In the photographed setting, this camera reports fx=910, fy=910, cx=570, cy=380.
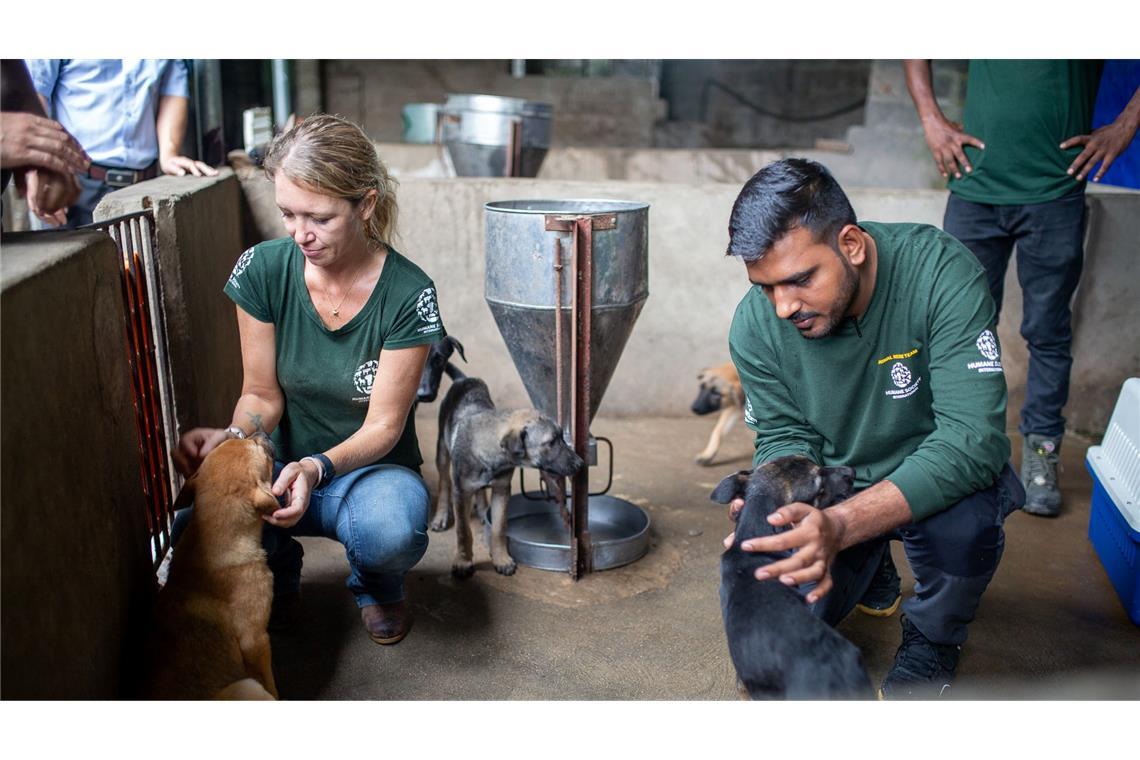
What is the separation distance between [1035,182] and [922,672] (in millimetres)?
2338

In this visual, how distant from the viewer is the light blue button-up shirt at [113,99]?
3.77 m

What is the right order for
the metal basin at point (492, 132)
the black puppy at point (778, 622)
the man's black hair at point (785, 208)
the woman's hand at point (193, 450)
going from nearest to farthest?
1. the black puppy at point (778, 622)
2. the man's black hair at point (785, 208)
3. the woman's hand at point (193, 450)
4. the metal basin at point (492, 132)

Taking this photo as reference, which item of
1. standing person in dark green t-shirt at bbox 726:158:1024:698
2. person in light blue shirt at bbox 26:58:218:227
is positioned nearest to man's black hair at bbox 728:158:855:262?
standing person in dark green t-shirt at bbox 726:158:1024:698

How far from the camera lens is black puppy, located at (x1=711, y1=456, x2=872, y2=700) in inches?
76.5

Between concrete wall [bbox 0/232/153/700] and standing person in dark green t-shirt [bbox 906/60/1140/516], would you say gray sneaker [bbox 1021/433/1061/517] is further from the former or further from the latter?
concrete wall [bbox 0/232/153/700]

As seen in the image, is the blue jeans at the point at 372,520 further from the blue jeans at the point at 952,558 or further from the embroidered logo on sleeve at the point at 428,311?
the blue jeans at the point at 952,558

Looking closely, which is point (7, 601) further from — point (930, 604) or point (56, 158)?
point (930, 604)

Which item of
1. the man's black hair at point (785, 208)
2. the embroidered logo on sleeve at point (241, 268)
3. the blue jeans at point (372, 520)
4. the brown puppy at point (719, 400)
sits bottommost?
the brown puppy at point (719, 400)

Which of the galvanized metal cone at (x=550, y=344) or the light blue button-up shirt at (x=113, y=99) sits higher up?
the light blue button-up shirt at (x=113, y=99)

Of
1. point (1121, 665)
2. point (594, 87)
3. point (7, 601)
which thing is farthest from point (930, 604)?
point (594, 87)

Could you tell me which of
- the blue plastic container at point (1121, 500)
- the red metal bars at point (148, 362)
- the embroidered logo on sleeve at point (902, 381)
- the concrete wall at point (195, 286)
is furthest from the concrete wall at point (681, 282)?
the embroidered logo on sleeve at point (902, 381)

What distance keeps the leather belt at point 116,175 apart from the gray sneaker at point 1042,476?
14.1 feet

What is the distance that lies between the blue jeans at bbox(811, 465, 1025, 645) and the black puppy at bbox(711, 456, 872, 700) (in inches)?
9.5
